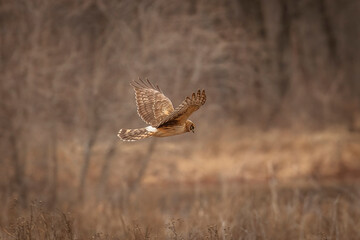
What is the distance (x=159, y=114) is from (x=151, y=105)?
0.24 metres

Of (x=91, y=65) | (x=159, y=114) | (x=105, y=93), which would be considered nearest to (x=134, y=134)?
(x=159, y=114)

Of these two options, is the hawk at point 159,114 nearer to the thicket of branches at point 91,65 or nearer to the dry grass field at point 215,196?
the dry grass field at point 215,196

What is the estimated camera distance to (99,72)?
1004 centimetres

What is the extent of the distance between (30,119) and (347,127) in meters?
9.77

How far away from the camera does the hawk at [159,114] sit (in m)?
3.88

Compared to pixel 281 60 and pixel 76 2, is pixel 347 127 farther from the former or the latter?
pixel 76 2

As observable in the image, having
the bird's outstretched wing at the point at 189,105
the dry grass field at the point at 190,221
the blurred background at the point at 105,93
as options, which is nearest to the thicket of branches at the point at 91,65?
the blurred background at the point at 105,93

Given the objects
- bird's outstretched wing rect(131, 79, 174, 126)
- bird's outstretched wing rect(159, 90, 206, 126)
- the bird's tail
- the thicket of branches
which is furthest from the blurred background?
bird's outstretched wing rect(159, 90, 206, 126)

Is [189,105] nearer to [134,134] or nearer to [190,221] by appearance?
[134,134]

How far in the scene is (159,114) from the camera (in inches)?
184

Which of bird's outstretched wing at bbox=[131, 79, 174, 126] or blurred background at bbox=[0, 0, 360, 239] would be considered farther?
blurred background at bbox=[0, 0, 360, 239]

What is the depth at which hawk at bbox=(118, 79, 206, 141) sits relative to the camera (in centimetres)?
388

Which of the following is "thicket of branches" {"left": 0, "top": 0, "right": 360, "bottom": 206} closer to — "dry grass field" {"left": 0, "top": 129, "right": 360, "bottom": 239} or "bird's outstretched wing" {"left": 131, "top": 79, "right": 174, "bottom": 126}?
"dry grass field" {"left": 0, "top": 129, "right": 360, "bottom": 239}

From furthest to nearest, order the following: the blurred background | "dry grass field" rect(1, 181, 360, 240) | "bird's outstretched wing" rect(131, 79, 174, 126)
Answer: the blurred background, "dry grass field" rect(1, 181, 360, 240), "bird's outstretched wing" rect(131, 79, 174, 126)
